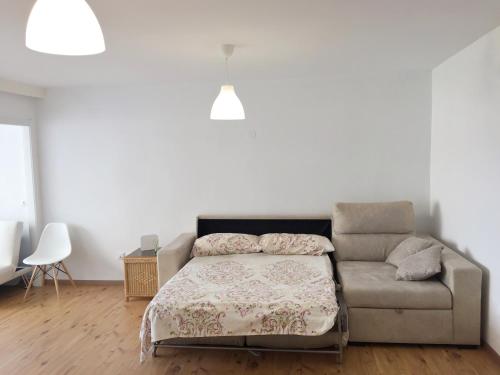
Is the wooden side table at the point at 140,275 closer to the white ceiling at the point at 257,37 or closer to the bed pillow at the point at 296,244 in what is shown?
the bed pillow at the point at 296,244

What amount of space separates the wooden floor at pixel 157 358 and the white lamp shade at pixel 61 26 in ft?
8.12

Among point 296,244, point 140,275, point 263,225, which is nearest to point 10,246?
point 140,275

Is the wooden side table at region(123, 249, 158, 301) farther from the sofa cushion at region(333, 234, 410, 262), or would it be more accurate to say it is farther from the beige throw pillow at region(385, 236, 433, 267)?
the beige throw pillow at region(385, 236, 433, 267)

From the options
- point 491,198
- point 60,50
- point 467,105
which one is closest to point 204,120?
point 467,105

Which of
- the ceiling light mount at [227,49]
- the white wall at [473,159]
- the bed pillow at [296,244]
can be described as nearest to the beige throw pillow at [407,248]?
the white wall at [473,159]

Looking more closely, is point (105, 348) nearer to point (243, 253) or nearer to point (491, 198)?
point (243, 253)

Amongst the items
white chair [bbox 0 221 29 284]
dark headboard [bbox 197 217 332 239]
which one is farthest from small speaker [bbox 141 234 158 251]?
white chair [bbox 0 221 29 284]

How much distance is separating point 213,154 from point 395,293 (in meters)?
2.46

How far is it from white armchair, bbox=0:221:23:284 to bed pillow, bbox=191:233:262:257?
205cm

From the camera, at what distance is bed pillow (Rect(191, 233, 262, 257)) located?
430cm

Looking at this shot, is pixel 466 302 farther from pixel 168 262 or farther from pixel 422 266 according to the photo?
pixel 168 262

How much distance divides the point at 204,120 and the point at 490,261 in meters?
3.11

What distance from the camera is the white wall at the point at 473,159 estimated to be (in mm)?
3020

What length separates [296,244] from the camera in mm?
4262
